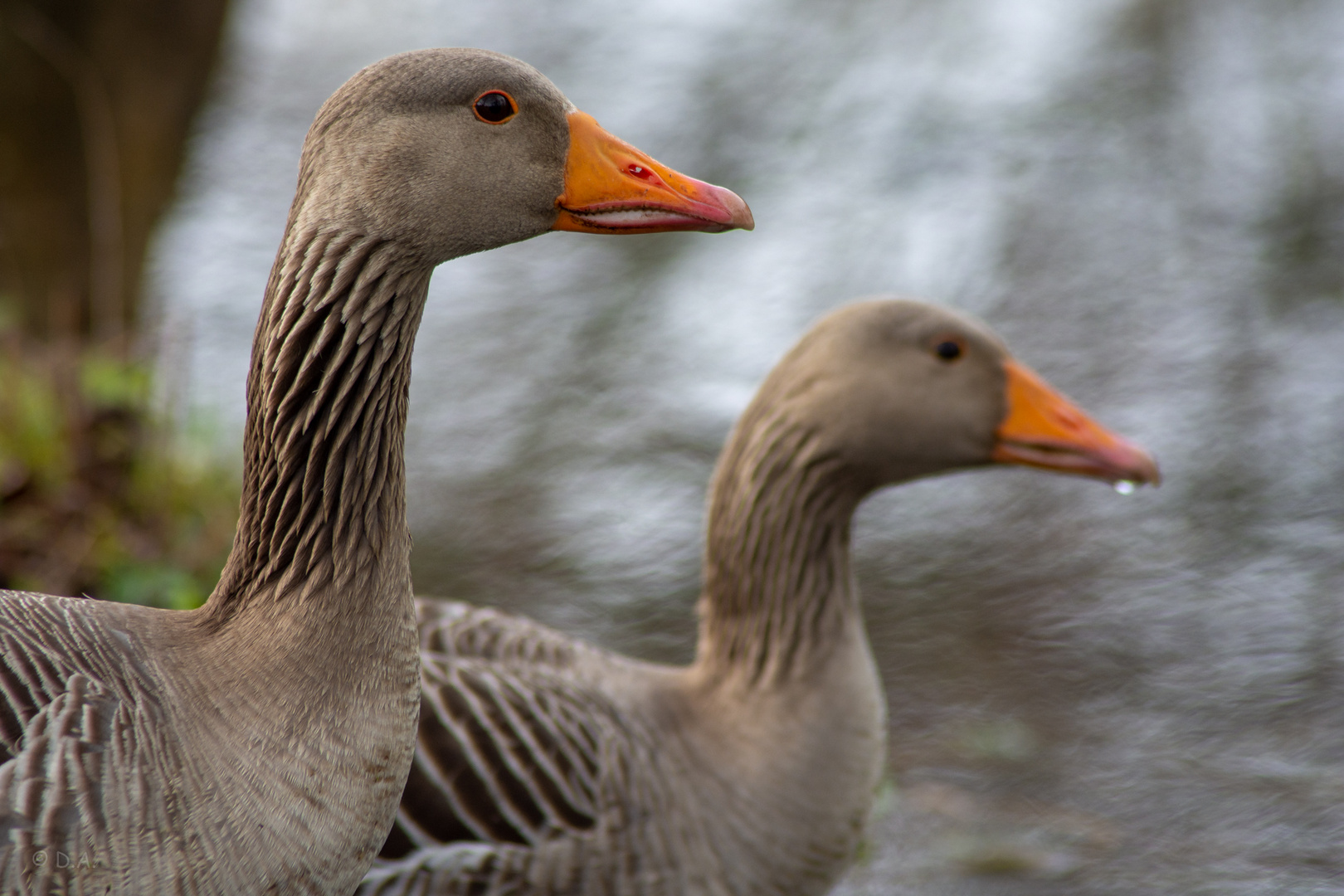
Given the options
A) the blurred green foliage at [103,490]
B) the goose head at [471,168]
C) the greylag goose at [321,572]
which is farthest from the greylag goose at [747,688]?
the blurred green foliage at [103,490]

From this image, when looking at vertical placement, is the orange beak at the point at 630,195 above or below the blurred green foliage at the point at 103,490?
above

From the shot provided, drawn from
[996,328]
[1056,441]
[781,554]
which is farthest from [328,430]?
[996,328]

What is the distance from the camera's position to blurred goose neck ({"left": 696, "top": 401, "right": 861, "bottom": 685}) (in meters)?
3.78

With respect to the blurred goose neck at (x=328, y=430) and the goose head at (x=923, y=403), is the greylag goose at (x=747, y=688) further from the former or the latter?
the blurred goose neck at (x=328, y=430)

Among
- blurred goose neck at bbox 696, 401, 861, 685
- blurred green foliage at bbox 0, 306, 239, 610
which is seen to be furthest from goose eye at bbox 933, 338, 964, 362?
blurred green foliage at bbox 0, 306, 239, 610

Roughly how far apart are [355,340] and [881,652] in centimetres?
373

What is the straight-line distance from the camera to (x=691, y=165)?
9242 millimetres

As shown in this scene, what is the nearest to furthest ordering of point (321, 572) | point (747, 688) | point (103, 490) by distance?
point (321, 572), point (747, 688), point (103, 490)

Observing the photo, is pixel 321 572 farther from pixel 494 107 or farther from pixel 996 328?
pixel 996 328

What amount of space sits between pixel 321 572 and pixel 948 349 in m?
2.05

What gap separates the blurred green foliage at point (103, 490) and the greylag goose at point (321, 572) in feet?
8.90

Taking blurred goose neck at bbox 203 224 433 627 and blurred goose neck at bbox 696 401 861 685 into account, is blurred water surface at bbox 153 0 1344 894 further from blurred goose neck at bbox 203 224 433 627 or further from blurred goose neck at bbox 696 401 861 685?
blurred goose neck at bbox 203 224 433 627

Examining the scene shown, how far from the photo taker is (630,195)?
260cm

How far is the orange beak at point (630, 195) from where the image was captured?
259 centimetres
